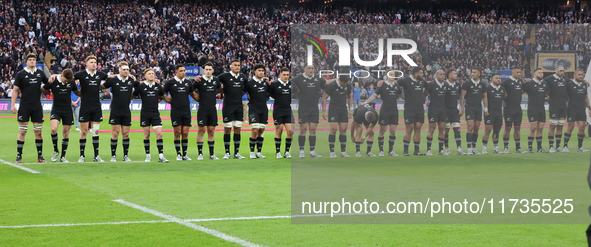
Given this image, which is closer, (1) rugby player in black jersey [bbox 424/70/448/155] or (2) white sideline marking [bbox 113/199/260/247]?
(2) white sideline marking [bbox 113/199/260/247]

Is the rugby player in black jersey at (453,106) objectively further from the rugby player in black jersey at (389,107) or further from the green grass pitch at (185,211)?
the green grass pitch at (185,211)

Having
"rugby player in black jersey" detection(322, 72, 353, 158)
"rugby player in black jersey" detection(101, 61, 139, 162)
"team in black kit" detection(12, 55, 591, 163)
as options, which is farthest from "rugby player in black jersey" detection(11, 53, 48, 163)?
"rugby player in black jersey" detection(322, 72, 353, 158)

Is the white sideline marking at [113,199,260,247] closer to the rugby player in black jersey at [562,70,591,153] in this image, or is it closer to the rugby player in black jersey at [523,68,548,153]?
the rugby player in black jersey at [523,68,548,153]

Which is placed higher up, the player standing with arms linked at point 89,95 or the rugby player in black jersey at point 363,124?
the player standing with arms linked at point 89,95

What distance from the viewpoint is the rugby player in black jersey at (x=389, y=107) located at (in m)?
14.6

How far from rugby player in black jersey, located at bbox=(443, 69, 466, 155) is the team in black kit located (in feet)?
0.08

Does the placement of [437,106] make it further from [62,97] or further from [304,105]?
[62,97]

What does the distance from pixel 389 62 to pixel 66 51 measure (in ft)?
89.0

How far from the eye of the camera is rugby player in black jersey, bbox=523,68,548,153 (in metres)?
16.0

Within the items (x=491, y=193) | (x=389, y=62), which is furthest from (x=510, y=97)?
(x=491, y=193)

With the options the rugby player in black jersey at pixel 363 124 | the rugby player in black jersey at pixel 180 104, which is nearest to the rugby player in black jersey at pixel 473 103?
the rugby player in black jersey at pixel 363 124

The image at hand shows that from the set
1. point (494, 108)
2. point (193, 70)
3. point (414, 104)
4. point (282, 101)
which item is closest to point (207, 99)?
point (282, 101)

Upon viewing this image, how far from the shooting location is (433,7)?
5047cm

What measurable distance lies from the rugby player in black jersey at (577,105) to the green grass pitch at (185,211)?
10.2 feet
